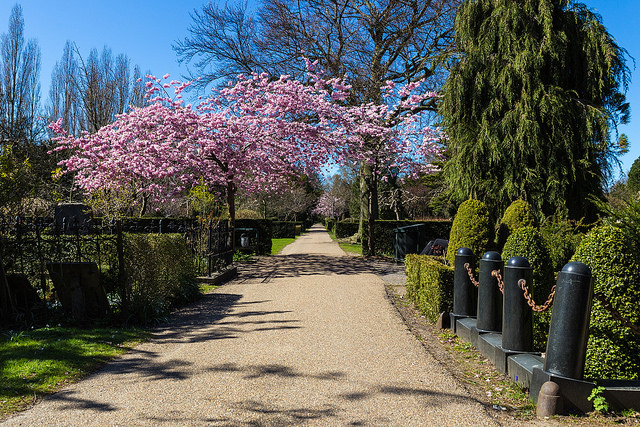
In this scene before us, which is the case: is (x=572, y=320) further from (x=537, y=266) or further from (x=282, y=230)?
(x=282, y=230)

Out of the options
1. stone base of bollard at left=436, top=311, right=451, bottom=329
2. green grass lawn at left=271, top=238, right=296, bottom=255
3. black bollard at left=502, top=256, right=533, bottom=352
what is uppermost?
black bollard at left=502, top=256, right=533, bottom=352

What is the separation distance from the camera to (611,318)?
153 inches

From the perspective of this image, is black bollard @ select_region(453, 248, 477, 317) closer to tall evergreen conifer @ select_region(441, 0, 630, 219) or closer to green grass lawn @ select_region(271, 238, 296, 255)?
tall evergreen conifer @ select_region(441, 0, 630, 219)

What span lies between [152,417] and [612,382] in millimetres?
3632

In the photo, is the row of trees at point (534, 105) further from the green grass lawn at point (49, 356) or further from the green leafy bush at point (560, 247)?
the green grass lawn at point (49, 356)

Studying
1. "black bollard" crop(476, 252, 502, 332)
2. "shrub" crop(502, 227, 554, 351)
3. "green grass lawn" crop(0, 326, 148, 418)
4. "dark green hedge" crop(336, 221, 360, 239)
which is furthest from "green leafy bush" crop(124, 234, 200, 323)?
"dark green hedge" crop(336, 221, 360, 239)

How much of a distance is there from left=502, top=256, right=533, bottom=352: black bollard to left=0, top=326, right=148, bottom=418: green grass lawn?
4235 millimetres

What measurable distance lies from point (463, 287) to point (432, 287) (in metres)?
0.95

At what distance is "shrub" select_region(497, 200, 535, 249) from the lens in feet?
32.0

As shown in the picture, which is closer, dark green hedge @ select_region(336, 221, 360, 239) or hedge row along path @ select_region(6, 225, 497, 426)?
hedge row along path @ select_region(6, 225, 497, 426)

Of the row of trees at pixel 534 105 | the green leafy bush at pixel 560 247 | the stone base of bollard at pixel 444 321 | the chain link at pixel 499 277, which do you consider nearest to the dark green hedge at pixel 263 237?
the row of trees at pixel 534 105

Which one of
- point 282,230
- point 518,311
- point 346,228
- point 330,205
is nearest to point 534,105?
point 518,311

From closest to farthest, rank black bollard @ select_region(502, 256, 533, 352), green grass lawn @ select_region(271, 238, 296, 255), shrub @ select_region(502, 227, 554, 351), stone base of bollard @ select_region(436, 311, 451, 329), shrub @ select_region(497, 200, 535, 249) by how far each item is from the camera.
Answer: black bollard @ select_region(502, 256, 533, 352), shrub @ select_region(502, 227, 554, 351), stone base of bollard @ select_region(436, 311, 451, 329), shrub @ select_region(497, 200, 535, 249), green grass lawn @ select_region(271, 238, 296, 255)

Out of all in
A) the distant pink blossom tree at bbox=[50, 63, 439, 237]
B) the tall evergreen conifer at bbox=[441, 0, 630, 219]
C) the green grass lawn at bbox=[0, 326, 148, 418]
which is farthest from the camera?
the distant pink blossom tree at bbox=[50, 63, 439, 237]
